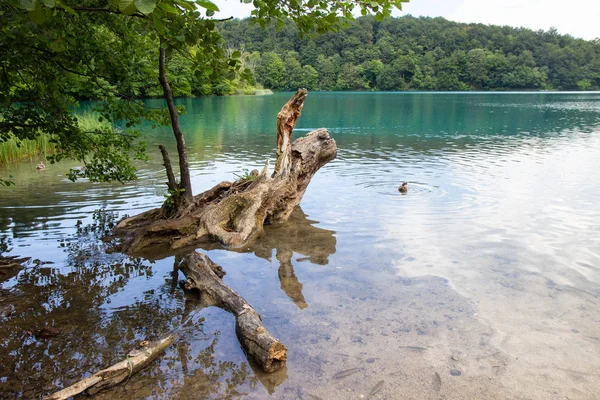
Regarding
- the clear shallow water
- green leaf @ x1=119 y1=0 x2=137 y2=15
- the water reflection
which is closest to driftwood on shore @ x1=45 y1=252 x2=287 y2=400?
the clear shallow water

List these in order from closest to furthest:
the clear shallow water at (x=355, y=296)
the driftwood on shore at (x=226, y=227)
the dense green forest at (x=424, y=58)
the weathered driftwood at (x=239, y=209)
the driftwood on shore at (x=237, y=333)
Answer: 1. the driftwood on shore at (x=237, y=333)
2. the clear shallow water at (x=355, y=296)
3. the driftwood on shore at (x=226, y=227)
4. the weathered driftwood at (x=239, y=209)
5. the dense green forest at (x=424, y=58)

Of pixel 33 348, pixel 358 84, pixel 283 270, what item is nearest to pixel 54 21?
pixel 33 348

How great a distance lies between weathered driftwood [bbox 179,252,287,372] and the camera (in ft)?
17.8

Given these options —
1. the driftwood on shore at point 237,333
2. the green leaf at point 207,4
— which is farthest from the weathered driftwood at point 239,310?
the green leaf at point 207,4

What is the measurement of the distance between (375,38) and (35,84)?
648 feet

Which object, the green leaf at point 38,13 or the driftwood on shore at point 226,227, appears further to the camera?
the driftwood on shore at point 226,227

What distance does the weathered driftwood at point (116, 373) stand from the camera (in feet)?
15.4

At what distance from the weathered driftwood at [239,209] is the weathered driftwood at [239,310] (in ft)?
4.81

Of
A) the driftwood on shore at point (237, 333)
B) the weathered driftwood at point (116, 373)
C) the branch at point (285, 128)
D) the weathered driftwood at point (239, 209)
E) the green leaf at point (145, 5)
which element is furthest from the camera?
the branch at point (285, 128)

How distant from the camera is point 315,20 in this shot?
5816mm

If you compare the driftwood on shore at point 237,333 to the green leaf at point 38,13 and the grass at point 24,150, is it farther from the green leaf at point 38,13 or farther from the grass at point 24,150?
the grass at point 24,150

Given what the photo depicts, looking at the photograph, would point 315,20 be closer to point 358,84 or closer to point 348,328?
point 348,328

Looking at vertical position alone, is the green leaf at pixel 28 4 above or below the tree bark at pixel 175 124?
above

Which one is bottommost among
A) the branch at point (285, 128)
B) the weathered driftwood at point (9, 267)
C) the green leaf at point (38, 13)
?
the weathered driftwood at point (9, 267)
